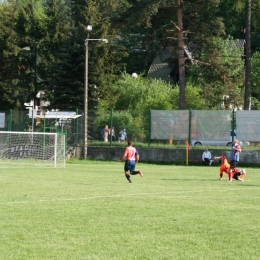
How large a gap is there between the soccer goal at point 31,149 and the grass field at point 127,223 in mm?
17747

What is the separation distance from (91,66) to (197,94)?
1102cm

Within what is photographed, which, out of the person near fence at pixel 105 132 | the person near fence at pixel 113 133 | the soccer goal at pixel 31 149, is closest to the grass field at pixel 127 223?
the soccer goal at pixel 31 149

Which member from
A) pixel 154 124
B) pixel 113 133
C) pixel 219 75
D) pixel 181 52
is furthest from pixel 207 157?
pixel 181 52

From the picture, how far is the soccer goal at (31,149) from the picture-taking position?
3869 cm

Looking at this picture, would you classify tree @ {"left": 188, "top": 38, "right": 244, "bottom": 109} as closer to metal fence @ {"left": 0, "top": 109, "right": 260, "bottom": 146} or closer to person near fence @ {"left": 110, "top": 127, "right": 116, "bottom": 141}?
metal fence @ {"left": 0, "top": 109, "right": 260, "bottom": 146}

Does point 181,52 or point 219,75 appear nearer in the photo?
point 181,52

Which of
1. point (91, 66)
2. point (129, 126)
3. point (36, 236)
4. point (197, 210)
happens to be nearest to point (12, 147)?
point (129, 126)

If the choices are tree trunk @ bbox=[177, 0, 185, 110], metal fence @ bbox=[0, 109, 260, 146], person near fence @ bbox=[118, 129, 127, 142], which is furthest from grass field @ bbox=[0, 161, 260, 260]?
tree trunk @ bbox=[177, 0, 185, 110]

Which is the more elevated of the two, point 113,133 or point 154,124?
point 154,124

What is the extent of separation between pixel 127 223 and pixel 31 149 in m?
26.8

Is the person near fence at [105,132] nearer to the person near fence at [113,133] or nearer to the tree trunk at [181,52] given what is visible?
the person near fence at [113,133]

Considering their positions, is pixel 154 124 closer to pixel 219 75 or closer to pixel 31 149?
pixel 31 149

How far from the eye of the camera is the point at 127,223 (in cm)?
1276

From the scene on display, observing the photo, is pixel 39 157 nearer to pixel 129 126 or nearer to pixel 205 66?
pixel 129 126
